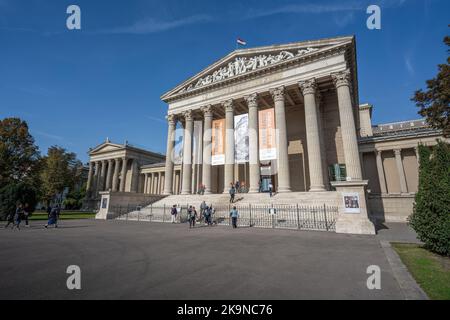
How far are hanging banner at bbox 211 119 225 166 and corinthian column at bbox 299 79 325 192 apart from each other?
9545 mm

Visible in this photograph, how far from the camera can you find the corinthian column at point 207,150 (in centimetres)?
2738

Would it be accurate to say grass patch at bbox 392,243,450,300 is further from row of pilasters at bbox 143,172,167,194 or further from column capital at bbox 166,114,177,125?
row of pilasters at bbox 143,172,167,194

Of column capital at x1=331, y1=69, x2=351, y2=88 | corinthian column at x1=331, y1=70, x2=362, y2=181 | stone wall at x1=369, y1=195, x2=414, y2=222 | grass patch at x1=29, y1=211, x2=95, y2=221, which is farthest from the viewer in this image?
grass patch at x1=29, y1=211, x2=95, y2=221

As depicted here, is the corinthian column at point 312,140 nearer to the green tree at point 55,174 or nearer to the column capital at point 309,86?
the column capital at point 309,86

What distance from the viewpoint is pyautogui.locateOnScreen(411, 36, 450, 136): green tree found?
12.1 meters

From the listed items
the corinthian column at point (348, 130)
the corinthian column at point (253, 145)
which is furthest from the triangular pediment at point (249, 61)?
the corinthian column at point (253, 145)

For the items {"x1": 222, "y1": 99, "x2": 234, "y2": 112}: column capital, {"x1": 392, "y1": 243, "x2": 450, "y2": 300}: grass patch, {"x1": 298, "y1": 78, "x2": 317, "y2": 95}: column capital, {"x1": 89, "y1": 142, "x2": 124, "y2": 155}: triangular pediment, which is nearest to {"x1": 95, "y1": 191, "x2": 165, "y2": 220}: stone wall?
{"x1": 222, "y1": 99, "x2": 234, "y2": 112}: column capital

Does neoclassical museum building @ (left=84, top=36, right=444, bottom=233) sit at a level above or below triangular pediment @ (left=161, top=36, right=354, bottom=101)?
below

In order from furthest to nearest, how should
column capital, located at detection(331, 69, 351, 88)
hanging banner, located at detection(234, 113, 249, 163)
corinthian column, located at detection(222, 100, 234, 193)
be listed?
1. corinthian column, located at detection(222, 100, 234, 193)
2. hanging banner, located at detection(234, 113, 249, 163)
3. column capital, located at detection(331, 69, 351, 88)

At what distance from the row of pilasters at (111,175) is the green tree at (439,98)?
51312 millimetres

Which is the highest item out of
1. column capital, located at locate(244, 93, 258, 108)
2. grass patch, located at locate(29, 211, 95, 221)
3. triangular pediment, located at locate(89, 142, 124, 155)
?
triangular pediment, located at locate(89, 142, 124, 155)

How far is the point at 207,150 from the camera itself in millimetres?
28391
